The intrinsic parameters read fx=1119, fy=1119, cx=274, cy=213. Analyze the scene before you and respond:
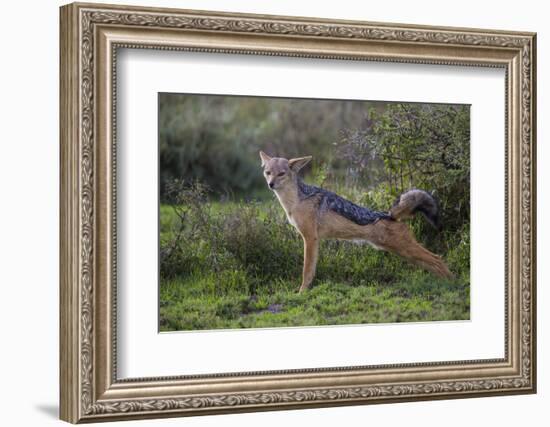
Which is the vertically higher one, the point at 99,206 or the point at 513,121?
the point at 513,121

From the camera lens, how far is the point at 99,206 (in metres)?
5.90

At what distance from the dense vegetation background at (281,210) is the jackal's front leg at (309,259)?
43 millimetres

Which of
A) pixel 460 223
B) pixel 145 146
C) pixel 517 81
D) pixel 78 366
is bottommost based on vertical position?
pixel 78 366

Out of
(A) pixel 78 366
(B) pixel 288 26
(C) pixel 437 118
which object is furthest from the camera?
(C) pixel 437 118

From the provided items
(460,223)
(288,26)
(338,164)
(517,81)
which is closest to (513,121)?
(517,81)

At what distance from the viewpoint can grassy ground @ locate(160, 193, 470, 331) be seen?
20.6ft

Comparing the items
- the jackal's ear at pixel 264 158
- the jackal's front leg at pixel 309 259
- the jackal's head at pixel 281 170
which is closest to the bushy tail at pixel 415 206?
Answer: the jackal's front leg at pixel 309 259

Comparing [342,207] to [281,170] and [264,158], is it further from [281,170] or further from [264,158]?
[264,158]

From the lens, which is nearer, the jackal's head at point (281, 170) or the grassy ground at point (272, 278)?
the grassy ground at point (272, 278)

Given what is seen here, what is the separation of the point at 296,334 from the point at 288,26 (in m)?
1.76

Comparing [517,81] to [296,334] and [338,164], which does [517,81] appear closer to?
[338,164]

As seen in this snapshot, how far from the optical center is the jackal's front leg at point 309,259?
6.59 meters

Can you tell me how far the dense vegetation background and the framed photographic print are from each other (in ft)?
0.04

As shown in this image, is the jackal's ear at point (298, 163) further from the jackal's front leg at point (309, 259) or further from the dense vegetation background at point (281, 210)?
the jackal's front leg at point (309, 259)
